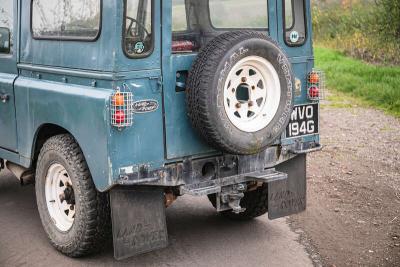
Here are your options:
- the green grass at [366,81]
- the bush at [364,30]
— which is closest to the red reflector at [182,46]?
the green grass at [366,81]

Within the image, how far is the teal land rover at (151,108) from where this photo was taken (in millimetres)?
4062

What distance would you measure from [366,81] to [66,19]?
8151mm

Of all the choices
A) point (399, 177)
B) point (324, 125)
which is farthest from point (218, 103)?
point (324, 125)

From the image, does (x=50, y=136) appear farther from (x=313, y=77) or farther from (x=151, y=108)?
(x=313, y=77)

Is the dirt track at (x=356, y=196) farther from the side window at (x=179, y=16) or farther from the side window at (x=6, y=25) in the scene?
the side window at (x=6, y=25)

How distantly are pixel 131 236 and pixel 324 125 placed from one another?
5.37 m

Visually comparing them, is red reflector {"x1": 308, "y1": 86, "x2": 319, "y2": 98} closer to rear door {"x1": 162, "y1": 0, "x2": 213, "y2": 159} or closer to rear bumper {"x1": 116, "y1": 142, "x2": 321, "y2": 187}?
rear bumper {"x1": 116, "y1": 142, "x2": 321, "y2": 187}

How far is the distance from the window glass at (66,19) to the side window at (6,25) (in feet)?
1.21

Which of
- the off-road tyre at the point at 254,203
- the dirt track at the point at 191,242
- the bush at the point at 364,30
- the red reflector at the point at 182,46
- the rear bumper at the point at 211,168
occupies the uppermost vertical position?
the bush at the point at 364,30

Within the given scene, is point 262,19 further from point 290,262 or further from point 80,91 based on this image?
point 290,262

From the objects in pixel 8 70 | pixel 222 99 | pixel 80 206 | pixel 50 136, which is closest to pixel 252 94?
pixel 222 99

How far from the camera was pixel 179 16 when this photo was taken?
456 cm

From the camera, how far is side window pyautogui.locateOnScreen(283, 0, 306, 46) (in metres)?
4.90

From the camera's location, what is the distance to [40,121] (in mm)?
4719
